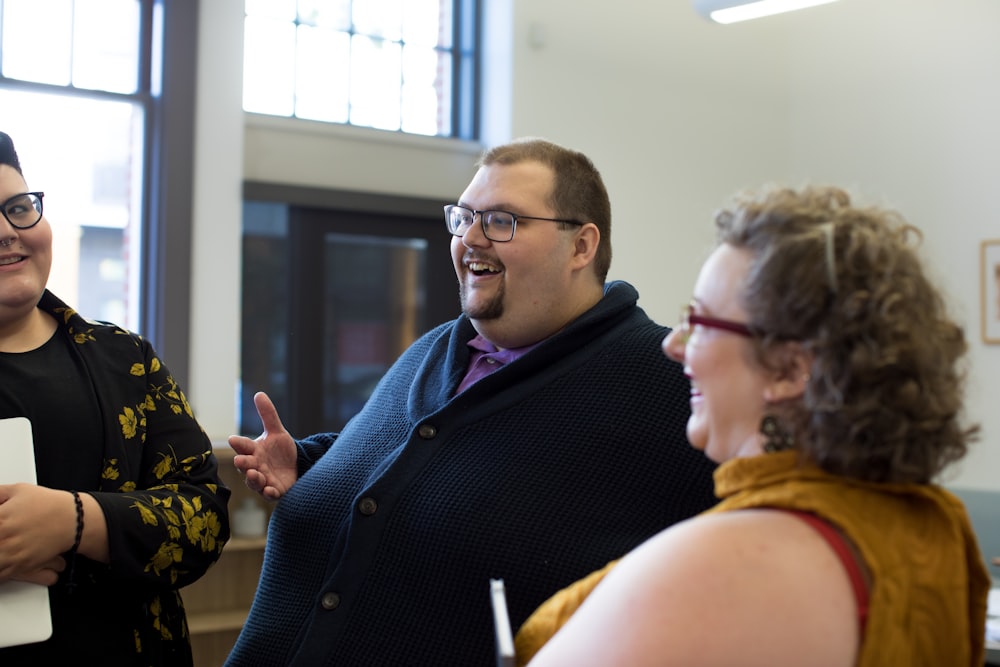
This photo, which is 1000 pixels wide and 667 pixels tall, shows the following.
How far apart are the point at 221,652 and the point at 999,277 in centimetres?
435

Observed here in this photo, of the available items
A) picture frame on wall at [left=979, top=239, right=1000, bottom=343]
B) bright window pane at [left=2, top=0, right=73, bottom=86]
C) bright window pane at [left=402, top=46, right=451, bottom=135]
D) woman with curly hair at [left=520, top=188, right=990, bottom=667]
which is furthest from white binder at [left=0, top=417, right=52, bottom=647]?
picture frame on wall at [left=979, top=239, right=1000, bottom=343]

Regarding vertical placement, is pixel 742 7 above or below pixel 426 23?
below

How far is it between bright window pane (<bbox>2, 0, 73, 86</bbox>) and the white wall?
0.63m

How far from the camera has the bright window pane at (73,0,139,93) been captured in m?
4.62

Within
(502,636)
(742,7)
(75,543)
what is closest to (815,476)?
(502,636)

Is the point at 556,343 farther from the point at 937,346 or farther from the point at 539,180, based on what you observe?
the point at 937,346

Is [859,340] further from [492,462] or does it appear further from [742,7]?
[742,7]

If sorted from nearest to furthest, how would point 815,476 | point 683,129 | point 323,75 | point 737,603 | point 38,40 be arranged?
1. point 737,603
2. point 815,476
3. point 38,40
4. point 323,75
5. point 683,129

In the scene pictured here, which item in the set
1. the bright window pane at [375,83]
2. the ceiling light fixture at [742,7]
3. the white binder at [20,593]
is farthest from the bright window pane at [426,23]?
the white binder at [20,593]

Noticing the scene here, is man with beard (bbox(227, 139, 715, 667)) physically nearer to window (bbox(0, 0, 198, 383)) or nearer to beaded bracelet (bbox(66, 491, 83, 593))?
beaded bracelet (bbox(66, 491, 83, 593))

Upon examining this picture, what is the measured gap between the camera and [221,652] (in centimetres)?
417

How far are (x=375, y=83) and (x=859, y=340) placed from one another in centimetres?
479

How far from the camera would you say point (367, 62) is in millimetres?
5434

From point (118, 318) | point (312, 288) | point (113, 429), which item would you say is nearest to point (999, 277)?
point (312, 288)
